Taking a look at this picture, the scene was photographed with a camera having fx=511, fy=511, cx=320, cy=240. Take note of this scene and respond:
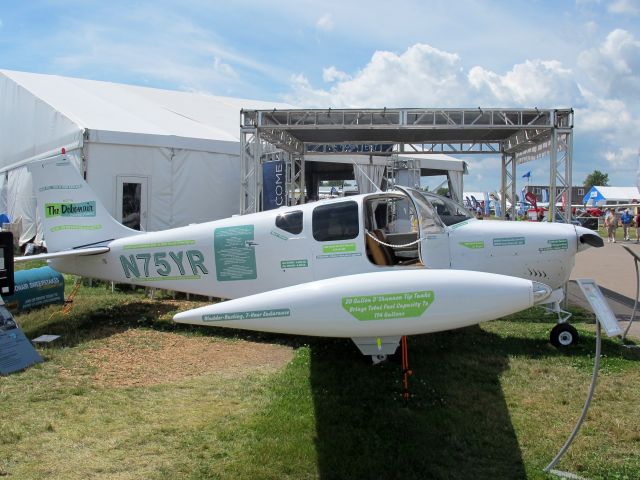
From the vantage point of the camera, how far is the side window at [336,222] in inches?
229

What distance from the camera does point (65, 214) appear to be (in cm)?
773

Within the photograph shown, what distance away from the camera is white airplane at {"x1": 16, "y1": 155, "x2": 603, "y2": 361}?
3695mm

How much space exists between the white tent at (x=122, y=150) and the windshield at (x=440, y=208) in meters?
9.58

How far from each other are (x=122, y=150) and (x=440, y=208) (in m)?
10.2

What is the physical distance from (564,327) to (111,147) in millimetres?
11713

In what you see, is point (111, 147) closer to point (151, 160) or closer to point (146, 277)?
point (151, 160)

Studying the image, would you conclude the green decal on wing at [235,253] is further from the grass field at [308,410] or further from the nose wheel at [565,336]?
the nose wheel at [565,336]

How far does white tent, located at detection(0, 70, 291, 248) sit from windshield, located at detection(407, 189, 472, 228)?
31.4 ft

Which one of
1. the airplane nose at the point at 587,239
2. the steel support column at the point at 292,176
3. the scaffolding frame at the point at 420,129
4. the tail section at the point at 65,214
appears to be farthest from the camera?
the steel support column at the point at 292,176

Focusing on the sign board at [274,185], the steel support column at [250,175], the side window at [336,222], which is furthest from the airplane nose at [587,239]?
the sign board at [274,185]

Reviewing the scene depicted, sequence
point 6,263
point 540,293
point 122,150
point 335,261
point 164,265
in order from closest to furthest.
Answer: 1. point 540,293
2. point 6,263
3. point 335,261
4. point 164,265
5. point 122,150

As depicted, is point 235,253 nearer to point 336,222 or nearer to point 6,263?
point 336,222

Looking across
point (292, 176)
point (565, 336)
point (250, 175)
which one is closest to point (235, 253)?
point (565, 336)

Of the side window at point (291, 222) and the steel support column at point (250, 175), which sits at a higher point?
the steel support column at point (250, 175)
